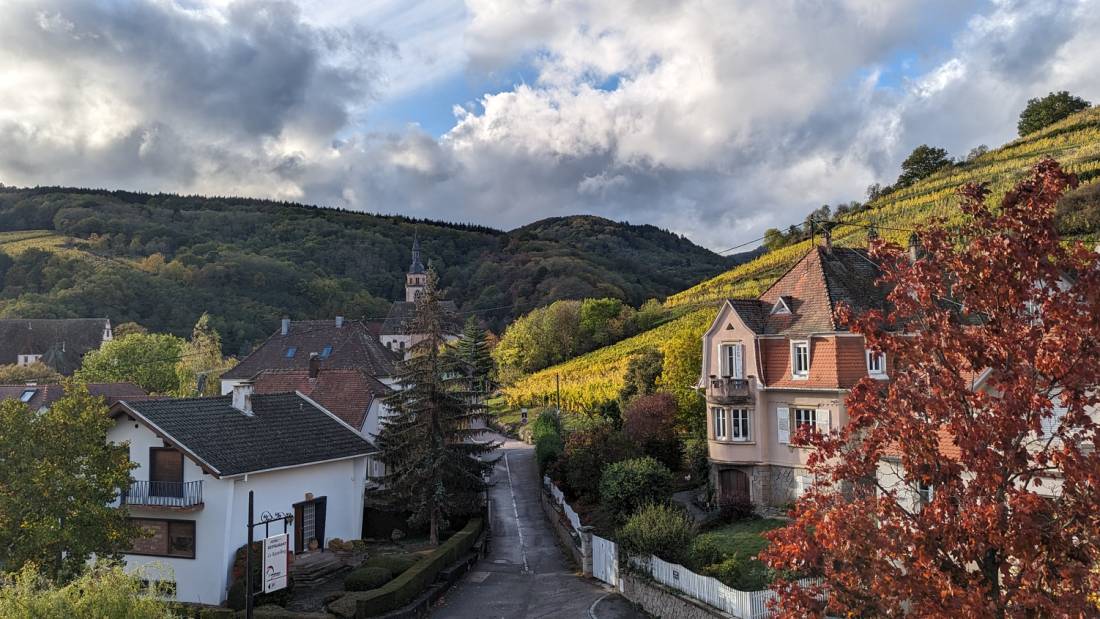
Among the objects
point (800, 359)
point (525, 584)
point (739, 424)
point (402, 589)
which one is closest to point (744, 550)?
point (739, 424)

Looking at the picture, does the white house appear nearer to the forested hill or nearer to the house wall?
the house wall

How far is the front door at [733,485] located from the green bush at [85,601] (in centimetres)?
2297

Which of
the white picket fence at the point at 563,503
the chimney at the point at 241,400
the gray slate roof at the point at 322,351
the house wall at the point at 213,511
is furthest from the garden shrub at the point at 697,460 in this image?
the gray slate roof at the point at 322,351

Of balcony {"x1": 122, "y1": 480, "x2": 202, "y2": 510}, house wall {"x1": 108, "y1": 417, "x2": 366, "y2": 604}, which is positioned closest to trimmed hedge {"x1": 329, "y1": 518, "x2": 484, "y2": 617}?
house wall {"x1": 108, "y1": 417, "x2": 366, "y2": 604}

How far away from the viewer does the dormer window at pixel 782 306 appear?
31062 millimetres

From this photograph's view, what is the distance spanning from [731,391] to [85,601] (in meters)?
24.1

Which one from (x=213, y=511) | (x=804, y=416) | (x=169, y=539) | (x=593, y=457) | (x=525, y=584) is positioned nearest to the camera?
(x=213, y=511)

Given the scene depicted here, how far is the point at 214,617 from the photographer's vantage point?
20.7m

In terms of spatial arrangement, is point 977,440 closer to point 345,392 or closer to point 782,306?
point 782,306

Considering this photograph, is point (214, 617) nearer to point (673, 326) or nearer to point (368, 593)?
point (368, 593)

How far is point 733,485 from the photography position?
31828 millimetres

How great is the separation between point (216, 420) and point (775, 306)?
860 inches

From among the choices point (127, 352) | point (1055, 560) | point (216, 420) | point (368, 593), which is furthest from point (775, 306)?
point (127, 352)

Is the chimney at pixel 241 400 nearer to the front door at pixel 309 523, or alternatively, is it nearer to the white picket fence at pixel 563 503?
the front door at pixel 309 523
